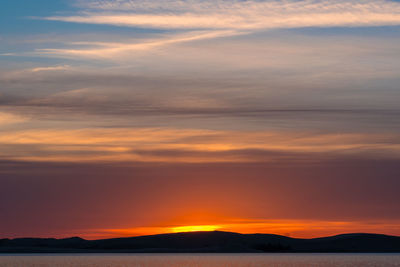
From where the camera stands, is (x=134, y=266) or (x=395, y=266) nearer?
(x=395, y=266)

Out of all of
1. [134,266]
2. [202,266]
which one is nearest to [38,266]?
[134,266]

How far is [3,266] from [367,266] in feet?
228

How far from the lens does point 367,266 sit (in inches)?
5881

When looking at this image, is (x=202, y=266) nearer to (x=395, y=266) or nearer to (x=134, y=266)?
(x=134, y=266)

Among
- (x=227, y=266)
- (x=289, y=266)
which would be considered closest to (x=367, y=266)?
(x=289, y=266)

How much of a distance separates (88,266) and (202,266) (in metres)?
22.7

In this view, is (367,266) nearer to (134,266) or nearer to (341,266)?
(341,266)

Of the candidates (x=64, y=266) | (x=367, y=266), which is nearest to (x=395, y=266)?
(x=367, y=266)

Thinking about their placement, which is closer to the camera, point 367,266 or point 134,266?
point 367,266

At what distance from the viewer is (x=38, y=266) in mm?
155375

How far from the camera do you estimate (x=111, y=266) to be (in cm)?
15512

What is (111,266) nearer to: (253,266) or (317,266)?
(253,266)

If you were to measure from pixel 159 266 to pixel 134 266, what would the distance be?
6.11 meters

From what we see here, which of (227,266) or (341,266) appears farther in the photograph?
(227,266)
